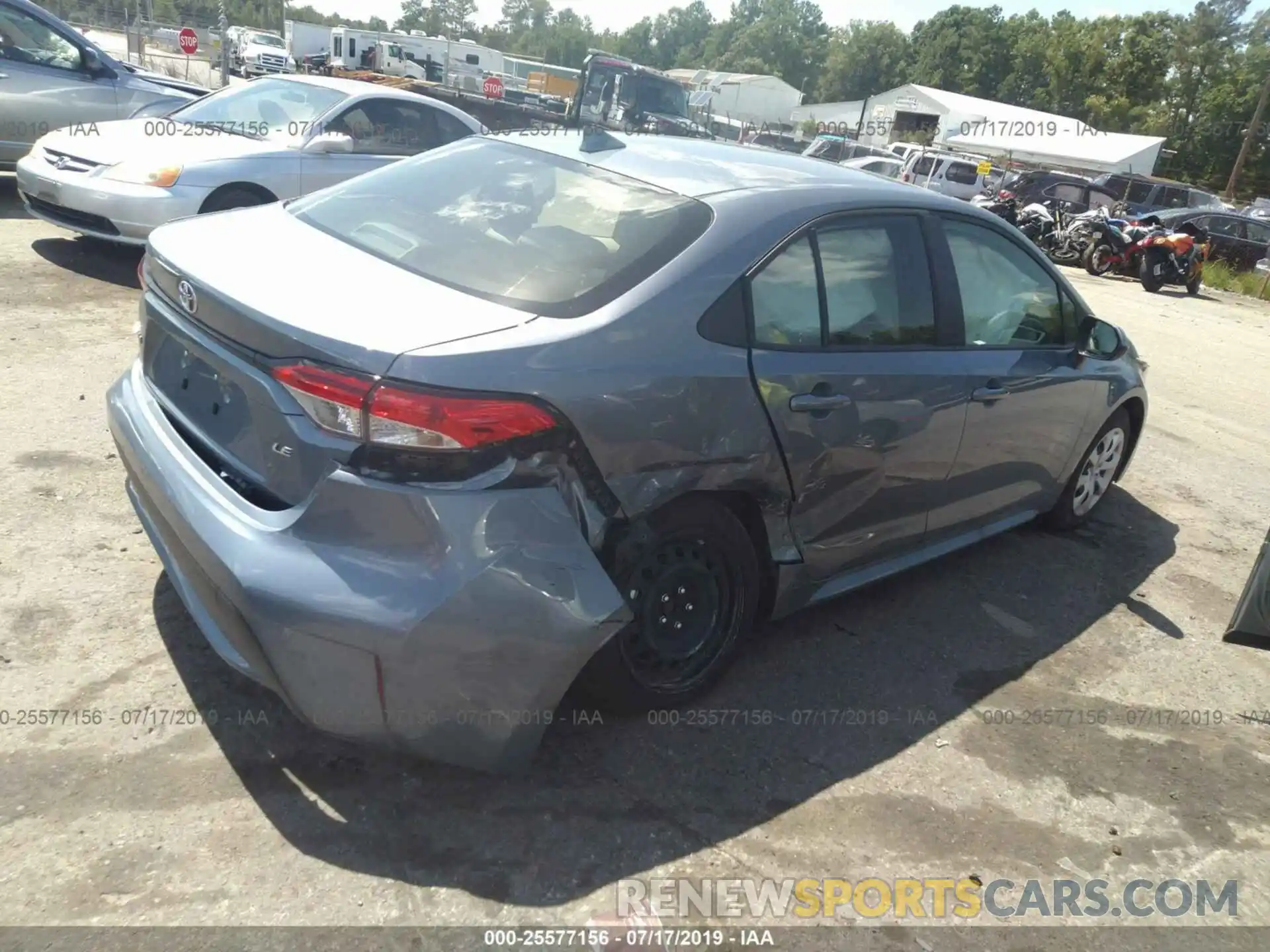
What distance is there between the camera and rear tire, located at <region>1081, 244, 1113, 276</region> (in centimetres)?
1852

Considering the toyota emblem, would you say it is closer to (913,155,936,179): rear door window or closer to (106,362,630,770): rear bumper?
(106,362,630,770): rear bumper

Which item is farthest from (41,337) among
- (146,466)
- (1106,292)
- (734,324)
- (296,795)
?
(1106,292)

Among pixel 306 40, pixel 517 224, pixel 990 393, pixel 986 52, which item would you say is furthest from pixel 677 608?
pixel 986 52

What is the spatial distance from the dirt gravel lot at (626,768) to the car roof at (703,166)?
1657mm

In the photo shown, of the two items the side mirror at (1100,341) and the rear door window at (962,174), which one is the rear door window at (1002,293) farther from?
the rear door window at (962,174)

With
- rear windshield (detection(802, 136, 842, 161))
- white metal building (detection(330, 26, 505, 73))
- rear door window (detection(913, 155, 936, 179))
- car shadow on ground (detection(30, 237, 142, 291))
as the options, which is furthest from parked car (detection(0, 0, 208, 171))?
white metal building (detection(330, 26, 505, 73))

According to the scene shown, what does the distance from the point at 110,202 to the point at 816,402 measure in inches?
225

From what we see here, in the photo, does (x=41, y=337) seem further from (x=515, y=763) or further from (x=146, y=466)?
(x=515, y=763)

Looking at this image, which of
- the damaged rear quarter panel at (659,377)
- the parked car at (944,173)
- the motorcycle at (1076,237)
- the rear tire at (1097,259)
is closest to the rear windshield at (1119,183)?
the parked car at (944,173)

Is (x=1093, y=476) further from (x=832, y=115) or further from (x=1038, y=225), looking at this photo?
(x=832, y=115)

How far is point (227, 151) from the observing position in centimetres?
716

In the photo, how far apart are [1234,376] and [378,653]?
35.2 ft

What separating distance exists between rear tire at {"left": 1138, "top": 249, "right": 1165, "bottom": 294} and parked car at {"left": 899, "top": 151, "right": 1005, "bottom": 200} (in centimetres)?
851

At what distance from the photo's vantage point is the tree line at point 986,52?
6003 centimetres
